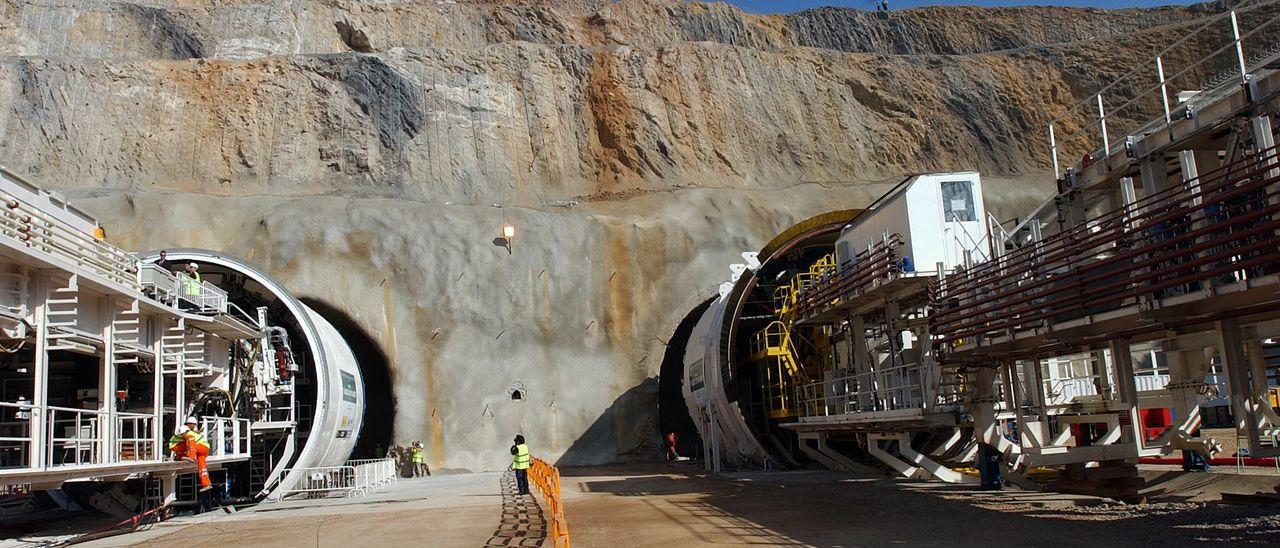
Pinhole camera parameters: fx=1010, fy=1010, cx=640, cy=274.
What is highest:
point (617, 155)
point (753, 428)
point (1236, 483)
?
point (617, 155)

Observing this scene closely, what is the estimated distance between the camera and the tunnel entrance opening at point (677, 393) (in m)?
36.2

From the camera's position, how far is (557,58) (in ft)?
150

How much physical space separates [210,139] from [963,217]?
106ft

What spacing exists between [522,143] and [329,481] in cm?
2337

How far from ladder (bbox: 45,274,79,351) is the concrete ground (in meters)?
3.30

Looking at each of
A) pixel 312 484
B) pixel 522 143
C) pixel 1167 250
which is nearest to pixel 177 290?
pixel 312 484

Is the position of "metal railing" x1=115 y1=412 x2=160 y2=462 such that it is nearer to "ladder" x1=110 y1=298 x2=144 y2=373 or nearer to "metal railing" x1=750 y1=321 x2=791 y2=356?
"ladder" x1=110 y1=298 x2=144 y2=373

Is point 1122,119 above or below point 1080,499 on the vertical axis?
above

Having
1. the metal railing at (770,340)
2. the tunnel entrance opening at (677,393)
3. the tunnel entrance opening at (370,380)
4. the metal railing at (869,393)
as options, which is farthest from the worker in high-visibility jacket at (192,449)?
the tunnel entrance opening at (677,393)

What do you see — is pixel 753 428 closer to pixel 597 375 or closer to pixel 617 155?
pixel 597 375

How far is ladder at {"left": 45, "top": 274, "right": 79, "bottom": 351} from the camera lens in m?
15.8

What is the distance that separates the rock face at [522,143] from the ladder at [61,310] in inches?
631

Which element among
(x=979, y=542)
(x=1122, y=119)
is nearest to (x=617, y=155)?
(x=1122, y=119)

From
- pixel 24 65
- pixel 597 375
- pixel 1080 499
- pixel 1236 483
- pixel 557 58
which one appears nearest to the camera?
pixel 1080 499
